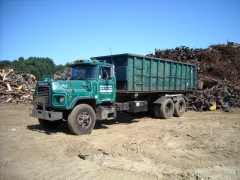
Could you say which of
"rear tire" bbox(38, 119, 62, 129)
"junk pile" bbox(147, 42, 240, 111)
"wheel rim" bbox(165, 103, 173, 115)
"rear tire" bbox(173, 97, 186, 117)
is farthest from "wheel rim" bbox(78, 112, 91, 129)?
"junk pile" bbox(147, 42, 240, 111)

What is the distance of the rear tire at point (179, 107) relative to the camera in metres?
12.1

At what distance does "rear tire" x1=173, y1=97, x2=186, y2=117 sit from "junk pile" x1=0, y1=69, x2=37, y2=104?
1089 cm

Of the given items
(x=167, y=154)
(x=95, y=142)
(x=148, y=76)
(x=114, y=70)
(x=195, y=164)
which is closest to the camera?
(x=195, y=164)

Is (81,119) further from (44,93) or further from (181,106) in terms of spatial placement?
(181,106)

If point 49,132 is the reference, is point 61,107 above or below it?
above

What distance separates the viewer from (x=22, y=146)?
6168 millimetres

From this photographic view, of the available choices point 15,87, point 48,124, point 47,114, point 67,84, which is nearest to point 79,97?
point 67,84

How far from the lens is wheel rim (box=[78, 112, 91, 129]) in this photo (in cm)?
747

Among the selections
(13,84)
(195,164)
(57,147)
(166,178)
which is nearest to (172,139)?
(195,164)

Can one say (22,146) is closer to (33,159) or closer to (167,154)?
(33,159)

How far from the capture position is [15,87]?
18031mm

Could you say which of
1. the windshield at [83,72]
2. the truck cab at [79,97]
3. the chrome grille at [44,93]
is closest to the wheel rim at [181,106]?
the truck cab at [79,97]

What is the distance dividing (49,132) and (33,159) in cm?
272

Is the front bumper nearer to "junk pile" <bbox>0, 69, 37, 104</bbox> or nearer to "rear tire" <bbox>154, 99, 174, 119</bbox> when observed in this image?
"rear tire" <bbox>154, 99, 174, 119</bbox>
